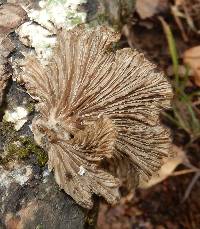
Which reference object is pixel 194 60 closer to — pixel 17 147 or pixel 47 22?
pixel 47 22

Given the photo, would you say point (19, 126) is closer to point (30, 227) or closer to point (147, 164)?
point (30, 227)

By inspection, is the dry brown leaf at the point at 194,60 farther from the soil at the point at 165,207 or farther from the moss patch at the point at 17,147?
the moss patch at the point at 17,147

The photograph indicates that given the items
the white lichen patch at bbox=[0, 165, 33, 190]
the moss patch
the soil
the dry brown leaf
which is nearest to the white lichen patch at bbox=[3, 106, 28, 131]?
the moss patch

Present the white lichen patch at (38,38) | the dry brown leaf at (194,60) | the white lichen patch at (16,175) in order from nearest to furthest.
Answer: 1. the white lichen patch at (16,175)
2. the white lichen patch at (38,38)
3. the dry brown leaf at (194,60)

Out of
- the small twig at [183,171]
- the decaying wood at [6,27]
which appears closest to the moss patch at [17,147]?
the decaying wood at [6,27]

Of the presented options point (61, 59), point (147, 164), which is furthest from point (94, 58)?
point (147, 164)

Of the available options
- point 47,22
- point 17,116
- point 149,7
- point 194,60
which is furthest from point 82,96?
point 149,7
